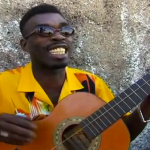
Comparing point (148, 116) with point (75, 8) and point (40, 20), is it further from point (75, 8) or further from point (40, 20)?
point (75, 8)

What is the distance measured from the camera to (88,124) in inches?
80.2

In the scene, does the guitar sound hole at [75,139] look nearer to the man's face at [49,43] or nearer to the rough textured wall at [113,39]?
the man's face at [49,43]

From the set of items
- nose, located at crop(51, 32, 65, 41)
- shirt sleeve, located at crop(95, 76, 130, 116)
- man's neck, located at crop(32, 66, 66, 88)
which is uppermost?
nose, located at crop(51, 32, 65, 41)

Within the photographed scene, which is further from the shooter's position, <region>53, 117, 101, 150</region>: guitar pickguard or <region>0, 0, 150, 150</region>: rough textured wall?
<region>0, 0, 150, 150</region>: rough textured wall

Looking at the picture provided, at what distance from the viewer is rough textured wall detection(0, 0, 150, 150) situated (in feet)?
9.89

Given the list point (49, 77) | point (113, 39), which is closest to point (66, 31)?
point (49, 77)

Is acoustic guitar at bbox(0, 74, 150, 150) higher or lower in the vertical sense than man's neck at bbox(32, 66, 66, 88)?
lower

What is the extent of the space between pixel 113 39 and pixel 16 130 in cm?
→ 127

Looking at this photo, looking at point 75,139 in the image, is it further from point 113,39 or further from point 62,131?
point 113,39

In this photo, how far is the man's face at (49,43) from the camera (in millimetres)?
2271

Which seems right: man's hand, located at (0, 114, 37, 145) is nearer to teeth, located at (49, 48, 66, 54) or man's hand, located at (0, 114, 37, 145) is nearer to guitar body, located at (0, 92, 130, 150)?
guitar body, located at (0, 92, 130, 150)

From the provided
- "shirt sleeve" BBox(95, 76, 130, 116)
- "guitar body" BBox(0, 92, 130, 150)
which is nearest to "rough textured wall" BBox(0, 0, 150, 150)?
"shirt sleeve" BBox(95, 76, 130, 116)

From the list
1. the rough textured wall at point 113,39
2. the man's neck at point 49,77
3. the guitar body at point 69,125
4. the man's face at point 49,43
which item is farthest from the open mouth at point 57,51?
the rough textured wall at point 113,39

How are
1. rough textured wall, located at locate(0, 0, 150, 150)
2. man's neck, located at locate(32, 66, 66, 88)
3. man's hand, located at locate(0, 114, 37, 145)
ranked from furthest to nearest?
rough textured wall, located at locate(0, 0, 150, 150) < man's neck, located at locate(32, 66, 66, 88) < man's hand, located at locate(0, 114, 37, 145)
